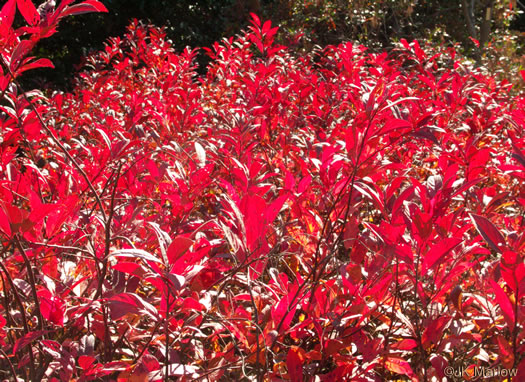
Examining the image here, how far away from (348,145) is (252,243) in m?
0.42

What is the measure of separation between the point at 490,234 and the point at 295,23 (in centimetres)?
1077

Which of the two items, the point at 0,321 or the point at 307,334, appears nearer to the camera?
the point at 0,321

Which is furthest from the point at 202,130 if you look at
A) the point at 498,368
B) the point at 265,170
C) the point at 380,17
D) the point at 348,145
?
the point at 380,17

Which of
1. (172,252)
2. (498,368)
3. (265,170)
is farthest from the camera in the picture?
(265,170)

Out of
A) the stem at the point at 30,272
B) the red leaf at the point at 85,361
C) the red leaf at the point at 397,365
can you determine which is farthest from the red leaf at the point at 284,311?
the stem at the point at 30,272

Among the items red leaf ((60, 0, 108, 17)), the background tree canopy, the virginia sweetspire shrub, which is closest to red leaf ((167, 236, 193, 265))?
the virginia sweetspire shrub

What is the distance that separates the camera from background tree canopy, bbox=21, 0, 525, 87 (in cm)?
1038

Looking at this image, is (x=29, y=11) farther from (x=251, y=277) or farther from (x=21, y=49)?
(x=251, y=277)

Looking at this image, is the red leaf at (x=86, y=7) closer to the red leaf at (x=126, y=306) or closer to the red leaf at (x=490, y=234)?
the red leaf at (x=126, y=306)

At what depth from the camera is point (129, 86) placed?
523cm

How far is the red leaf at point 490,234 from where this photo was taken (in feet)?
3.43

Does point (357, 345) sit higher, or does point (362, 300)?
point (362, 300)

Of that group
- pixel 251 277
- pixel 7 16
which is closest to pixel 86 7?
pixel 7 16

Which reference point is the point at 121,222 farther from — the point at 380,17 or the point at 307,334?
the point at 380,17
